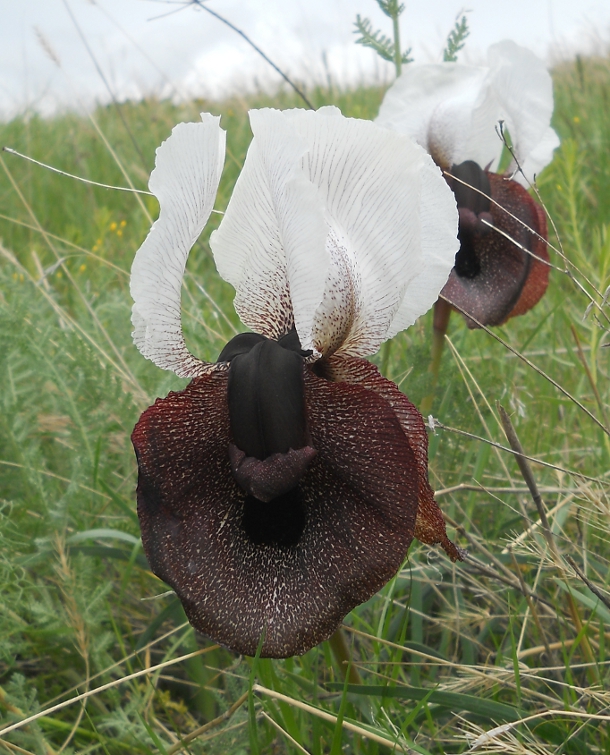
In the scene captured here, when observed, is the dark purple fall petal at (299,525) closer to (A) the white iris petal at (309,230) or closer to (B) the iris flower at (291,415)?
(B) the iris flower at (291,415)

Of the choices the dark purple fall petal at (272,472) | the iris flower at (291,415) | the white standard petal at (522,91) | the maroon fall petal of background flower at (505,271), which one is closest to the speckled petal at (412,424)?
the iris flower at (291,415)

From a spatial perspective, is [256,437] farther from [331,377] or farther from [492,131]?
[492,131]

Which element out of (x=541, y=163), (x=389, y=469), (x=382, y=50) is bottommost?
(x=541, y=163)

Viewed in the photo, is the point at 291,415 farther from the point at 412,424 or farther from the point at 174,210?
the point at 174,210

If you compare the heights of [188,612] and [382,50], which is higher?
[382,50]

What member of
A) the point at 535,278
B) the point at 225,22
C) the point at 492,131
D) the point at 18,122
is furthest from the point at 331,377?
the point at 18,122

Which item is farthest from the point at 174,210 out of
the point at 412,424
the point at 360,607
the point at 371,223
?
the point at 360,607

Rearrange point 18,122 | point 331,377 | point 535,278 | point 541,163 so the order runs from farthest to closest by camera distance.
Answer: point 18,122, point 541,163, point 535,278, point 331,377

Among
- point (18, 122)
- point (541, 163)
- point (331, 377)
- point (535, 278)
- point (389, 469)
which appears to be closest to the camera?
point (389, 469)
